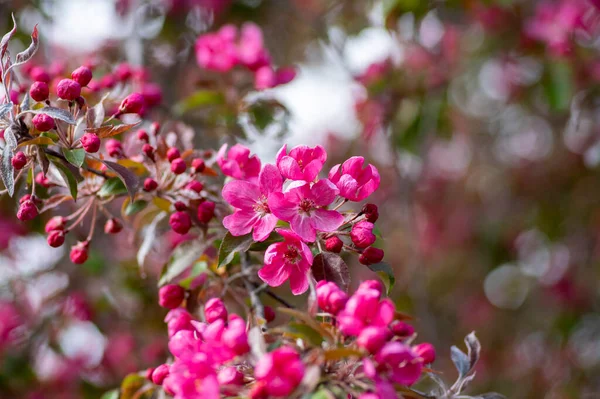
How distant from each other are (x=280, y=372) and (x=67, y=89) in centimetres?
96

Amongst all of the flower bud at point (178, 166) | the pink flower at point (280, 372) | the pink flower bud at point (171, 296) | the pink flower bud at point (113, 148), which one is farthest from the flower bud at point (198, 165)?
the pink flower at point (280, 372)

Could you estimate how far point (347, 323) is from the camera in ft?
4.19

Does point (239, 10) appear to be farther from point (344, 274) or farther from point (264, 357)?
point (264, 357)

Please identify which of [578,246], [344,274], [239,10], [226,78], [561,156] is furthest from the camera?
[561,156]

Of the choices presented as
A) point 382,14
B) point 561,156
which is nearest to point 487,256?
point 561,156

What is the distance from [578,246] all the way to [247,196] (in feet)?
15.5

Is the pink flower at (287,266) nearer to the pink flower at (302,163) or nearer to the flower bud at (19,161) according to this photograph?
the pink flower at (302,163)

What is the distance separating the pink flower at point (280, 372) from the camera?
1177 millimetres

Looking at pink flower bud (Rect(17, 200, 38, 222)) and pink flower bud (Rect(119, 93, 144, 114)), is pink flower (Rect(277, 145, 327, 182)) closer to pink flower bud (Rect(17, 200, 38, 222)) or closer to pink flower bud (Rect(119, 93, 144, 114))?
pink flower bud (Rect(119, 93, 144, 114))

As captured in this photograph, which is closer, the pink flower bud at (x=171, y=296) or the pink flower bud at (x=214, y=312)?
the pink flower bud at (x=214, y=312)

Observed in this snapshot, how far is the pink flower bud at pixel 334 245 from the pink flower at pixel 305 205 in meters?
0.05

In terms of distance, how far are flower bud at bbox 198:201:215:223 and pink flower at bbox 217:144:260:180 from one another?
0.12 metres

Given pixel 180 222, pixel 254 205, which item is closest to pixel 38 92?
pixel 180 222

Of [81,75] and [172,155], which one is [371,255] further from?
[81,75]
